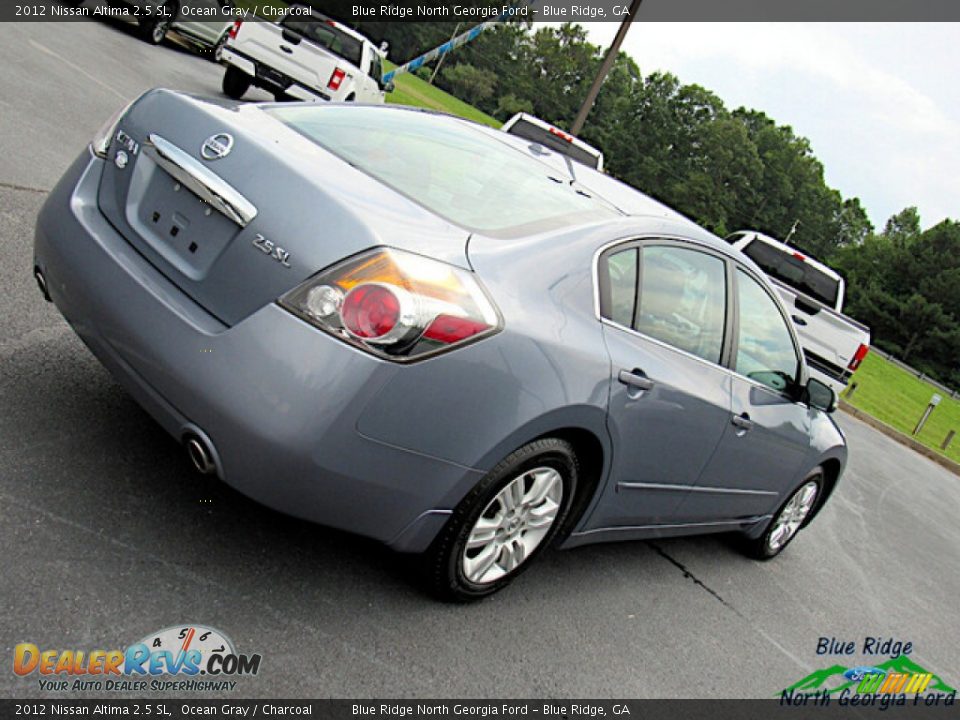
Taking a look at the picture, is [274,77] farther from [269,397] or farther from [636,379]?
[269,397]

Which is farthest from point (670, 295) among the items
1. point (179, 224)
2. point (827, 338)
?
point (827, 338)

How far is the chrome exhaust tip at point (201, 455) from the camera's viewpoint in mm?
2566

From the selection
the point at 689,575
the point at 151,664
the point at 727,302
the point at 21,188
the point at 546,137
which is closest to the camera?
the point at 151,664

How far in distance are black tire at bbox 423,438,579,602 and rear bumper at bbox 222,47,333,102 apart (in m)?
11.2

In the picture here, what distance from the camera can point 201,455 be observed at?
2.58 metres

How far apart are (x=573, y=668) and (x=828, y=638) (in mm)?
2141

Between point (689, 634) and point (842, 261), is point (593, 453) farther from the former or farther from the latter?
point (842, 261)

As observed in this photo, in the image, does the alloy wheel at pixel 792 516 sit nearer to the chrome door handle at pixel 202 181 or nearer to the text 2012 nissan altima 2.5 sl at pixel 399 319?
the text 2012 nissan altima 2.5 sl at pixel 399 319

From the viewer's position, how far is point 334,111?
3766 mm

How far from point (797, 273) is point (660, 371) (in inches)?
396

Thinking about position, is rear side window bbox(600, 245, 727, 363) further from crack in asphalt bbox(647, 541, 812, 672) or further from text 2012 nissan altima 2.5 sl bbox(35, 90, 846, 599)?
crack in asphalt bbox(647, 541, 812, 672)

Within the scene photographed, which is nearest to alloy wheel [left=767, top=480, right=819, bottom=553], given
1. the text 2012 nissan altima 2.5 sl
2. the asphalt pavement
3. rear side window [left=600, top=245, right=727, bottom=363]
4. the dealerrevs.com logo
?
the asphalt pavement

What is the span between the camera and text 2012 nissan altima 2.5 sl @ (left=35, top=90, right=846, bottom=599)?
8.27ft

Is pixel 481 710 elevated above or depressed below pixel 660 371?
below
